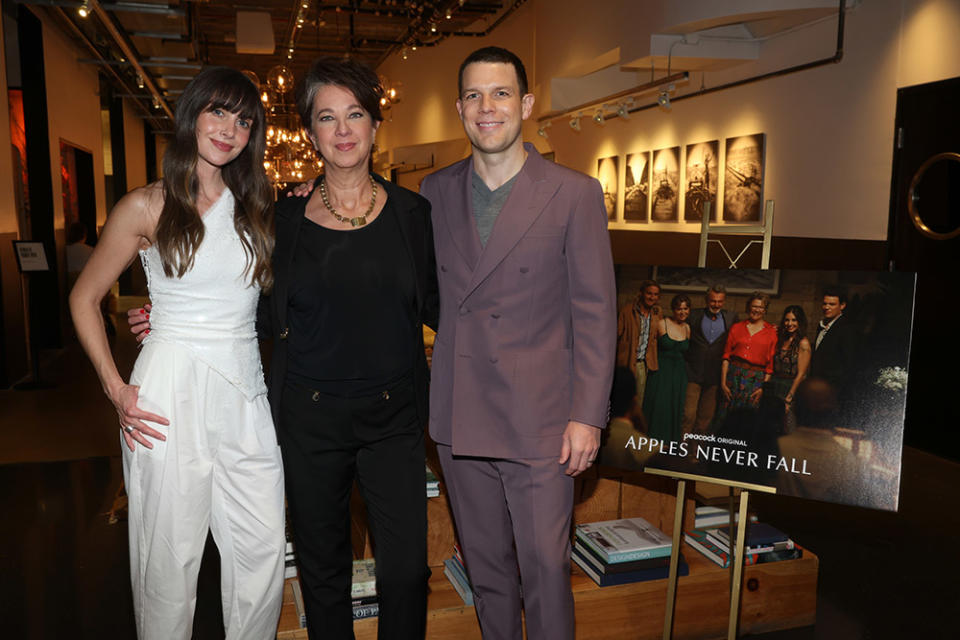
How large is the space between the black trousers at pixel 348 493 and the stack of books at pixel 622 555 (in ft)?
3.06

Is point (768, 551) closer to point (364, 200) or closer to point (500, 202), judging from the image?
point (500, 202)

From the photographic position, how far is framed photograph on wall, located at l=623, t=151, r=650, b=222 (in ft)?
33.3

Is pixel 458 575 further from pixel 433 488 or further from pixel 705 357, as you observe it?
pixel 705 357

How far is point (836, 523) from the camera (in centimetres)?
438

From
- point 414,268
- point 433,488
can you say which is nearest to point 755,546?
point 433,488

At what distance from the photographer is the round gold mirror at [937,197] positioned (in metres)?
5.61

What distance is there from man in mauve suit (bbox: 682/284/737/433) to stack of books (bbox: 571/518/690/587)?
0.66 meters

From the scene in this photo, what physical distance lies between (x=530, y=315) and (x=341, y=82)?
892 millimetres

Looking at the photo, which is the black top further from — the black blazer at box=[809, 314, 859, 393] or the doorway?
the doorway

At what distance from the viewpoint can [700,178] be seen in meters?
8.79

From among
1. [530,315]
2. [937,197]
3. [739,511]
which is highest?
[937,197]

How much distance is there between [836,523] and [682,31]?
508 cm

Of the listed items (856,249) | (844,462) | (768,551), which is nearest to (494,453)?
(844,462)

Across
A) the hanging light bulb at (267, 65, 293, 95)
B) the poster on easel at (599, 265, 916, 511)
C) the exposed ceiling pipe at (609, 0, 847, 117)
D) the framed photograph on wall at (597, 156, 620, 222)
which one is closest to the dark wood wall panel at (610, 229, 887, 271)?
the framed photograph on wall at (597, 156, 620, 222)
